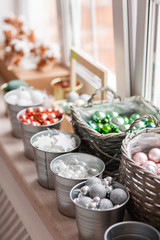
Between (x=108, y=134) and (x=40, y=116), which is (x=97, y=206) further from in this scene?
(x=40, y=116)

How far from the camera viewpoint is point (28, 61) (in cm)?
258

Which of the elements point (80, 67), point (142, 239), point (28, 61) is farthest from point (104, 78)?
point (28, 61)

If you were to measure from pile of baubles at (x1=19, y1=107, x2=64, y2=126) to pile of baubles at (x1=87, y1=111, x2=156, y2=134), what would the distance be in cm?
17

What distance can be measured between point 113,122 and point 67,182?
37cm

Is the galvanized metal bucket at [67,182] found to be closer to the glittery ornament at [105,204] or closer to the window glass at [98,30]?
the glittery ornament at [105,204]

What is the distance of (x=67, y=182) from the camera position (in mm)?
1122

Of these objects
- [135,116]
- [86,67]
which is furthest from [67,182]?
[86,67]

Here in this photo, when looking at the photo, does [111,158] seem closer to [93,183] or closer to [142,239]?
[93,183]

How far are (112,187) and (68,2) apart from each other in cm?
144

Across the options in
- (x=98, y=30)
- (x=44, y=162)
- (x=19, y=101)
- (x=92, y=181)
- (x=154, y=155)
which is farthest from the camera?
(x=98, y=30)

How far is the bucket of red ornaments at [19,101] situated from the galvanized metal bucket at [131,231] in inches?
33.2

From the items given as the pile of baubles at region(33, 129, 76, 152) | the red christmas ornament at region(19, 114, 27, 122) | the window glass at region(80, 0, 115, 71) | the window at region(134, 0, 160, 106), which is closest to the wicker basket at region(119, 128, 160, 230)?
the pile of baubles at region(33, 129, 76, 152)

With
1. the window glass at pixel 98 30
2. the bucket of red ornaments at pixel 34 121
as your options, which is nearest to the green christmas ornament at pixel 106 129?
the bucket of red ornaments at pixel 34 121

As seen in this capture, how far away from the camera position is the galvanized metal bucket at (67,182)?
1125 millimetres
